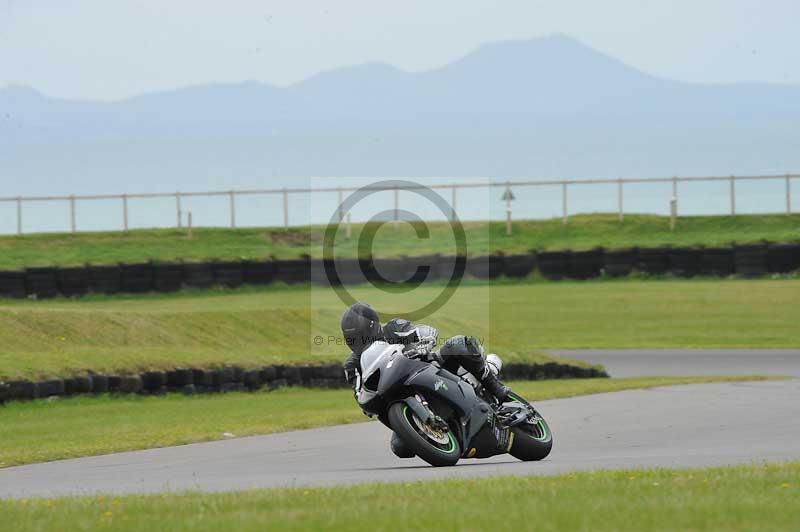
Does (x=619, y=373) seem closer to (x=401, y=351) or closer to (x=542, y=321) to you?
(x=542, y=321)

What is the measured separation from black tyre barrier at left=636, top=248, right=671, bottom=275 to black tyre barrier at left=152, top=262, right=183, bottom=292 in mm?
11914

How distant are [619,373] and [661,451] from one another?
39.8ft

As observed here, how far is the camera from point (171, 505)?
26.9 ft

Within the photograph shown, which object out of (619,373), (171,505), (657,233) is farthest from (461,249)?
(171,505)

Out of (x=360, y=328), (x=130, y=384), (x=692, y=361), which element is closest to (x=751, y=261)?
(x=692, y=361)

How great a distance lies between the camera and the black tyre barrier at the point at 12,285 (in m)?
35.4

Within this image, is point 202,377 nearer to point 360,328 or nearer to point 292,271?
point 360,328

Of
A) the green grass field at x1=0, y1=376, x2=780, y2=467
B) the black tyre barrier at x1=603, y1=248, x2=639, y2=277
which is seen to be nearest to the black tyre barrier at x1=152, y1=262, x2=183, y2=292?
the black tyre barrier at x1=603, y1=248, x2=639, y2=277

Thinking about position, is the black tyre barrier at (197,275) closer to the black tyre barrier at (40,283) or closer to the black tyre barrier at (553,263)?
the black tyre barrier at (40,283)

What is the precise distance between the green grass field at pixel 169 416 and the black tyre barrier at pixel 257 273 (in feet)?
57.1

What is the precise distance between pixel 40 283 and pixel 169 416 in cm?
1980

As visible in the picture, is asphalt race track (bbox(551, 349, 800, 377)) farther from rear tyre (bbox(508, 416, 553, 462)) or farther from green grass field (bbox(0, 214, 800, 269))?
green grass field (bbox(0, 214, 800, 269))

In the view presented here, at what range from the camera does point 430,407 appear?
10.8 metres

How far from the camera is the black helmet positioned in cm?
1084
